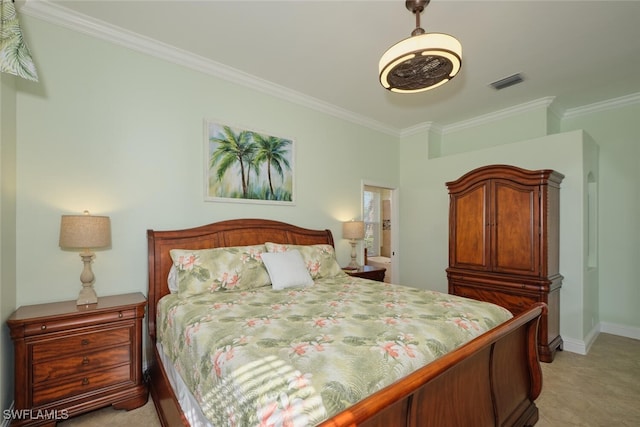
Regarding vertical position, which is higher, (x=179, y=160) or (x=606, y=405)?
(x=179, y=160)

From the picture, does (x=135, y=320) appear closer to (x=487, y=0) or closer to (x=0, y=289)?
(x=0, y=289)

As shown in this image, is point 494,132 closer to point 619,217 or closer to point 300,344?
point 619,217

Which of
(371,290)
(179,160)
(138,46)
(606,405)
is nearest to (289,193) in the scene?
(179,160)

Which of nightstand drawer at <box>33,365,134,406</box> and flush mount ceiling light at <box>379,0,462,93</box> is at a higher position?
flush mount ceiling light at <box>379,0,462,93</box>

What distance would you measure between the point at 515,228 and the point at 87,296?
3957 mm

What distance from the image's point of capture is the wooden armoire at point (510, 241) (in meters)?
2.98

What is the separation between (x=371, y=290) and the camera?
2.46m

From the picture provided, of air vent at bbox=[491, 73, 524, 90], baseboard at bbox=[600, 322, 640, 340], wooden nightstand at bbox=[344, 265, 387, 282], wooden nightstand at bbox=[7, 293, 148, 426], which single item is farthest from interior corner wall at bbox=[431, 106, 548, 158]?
wooden nightstand at bbox=[7, 293, 148, 426]

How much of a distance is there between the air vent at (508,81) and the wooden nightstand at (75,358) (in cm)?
407

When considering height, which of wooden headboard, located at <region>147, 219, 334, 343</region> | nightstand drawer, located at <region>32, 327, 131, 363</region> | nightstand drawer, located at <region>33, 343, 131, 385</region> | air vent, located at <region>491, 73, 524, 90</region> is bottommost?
nightstand drawer, located at <region>33, 343, 131, 385</region>

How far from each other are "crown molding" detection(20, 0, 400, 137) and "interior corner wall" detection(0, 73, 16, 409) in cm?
59

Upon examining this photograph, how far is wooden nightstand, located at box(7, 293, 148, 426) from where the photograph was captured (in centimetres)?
175

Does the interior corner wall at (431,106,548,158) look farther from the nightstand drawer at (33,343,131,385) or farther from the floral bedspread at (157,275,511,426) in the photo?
the nightstand drawer at (33,343,131,385)

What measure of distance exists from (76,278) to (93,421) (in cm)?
100
